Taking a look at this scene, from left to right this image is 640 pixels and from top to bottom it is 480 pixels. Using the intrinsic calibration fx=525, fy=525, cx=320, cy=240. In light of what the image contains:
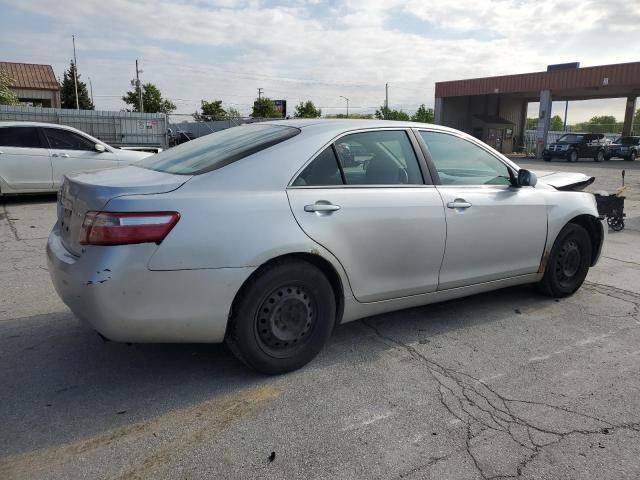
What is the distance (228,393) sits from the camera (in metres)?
3.10

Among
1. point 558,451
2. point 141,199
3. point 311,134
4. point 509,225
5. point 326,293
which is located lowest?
point 558,451

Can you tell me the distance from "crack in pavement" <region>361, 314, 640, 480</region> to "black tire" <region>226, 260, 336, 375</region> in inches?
33.0

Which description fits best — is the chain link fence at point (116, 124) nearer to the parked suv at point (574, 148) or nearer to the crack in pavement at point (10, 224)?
the crack in pavement at point (10, 224)

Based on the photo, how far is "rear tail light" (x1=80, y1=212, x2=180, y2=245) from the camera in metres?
2.73

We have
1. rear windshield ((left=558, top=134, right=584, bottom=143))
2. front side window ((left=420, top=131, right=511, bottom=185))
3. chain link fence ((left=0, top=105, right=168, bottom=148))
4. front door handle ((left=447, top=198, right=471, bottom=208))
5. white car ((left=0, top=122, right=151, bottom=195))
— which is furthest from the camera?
rear windshield ((left=558, top=134, right=584, bottom=143))

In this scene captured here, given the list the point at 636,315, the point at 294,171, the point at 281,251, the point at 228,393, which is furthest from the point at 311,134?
the point at 636,315

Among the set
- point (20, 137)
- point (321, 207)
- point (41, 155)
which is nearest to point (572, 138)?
point (41, 155)

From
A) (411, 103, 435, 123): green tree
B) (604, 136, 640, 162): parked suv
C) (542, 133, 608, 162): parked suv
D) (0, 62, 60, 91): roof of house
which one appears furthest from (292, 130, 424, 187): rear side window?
(411, 103, 435, 123): green tree

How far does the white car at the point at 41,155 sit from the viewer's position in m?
9.88

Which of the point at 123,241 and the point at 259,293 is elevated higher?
the point at 123,241

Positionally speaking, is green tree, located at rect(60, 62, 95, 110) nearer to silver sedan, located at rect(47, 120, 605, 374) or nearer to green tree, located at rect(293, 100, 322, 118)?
green tree, located at rect(293, 100, 322, 118)

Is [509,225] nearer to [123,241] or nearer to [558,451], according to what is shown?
[558,451]

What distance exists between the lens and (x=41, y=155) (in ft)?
33.1

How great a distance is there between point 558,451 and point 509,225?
2.00m
